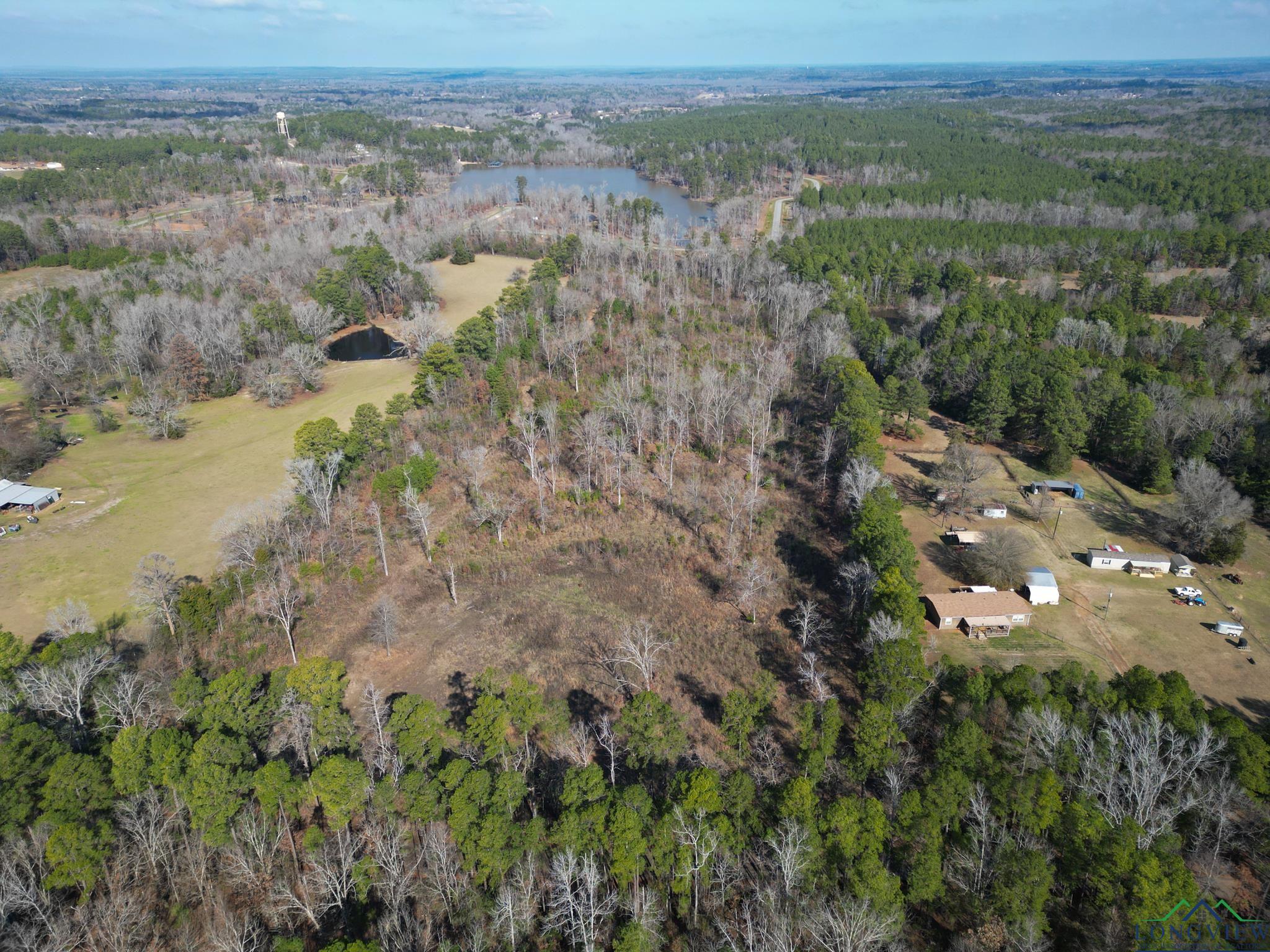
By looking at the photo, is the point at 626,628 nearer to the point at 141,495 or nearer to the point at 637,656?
the point at 637,656

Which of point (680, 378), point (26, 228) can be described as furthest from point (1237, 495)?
point (26, 228)

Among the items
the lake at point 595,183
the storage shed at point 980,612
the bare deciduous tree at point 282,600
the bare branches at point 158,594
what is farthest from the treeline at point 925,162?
the bare branches at point 158,594

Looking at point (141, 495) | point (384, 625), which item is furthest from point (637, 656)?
point (141, 495)

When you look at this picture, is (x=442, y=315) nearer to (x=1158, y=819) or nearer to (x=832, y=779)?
(x=832, y=779)

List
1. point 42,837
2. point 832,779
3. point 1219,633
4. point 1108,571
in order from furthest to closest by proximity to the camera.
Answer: point 1108,571, point 1219,633, point 832,779, point 42,837

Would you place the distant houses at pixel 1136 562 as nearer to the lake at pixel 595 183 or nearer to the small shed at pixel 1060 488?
the small shed at pixel 1060 488

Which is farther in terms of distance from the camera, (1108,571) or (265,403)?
(265,403)
